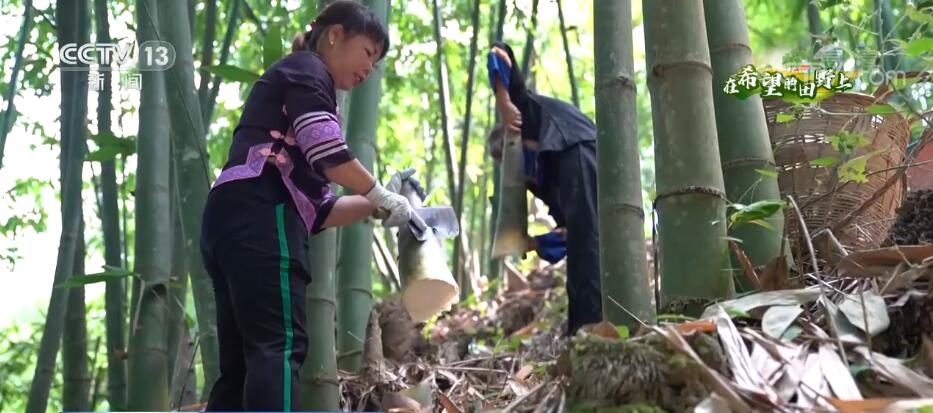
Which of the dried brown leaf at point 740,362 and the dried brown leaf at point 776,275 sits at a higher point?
the dried brown leaf at point 776,275

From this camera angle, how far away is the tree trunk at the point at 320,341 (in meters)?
1.88

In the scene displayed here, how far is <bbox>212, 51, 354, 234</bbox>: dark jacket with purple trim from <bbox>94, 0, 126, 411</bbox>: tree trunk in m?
1.23

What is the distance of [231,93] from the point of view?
491cm

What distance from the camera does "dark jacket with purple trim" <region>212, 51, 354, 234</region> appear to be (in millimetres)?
1752

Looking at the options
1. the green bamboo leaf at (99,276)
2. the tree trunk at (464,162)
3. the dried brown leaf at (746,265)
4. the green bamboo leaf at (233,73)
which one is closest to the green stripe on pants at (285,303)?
the green bamboo leaf at (233,73)

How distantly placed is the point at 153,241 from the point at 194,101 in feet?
1.15

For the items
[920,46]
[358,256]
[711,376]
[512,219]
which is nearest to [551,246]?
[512,219]

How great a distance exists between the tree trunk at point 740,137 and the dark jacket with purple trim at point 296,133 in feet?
2.14

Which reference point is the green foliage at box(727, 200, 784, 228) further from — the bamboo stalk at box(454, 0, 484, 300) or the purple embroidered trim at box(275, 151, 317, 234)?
the bamboo stalk at box(454, 0, 484, 300)

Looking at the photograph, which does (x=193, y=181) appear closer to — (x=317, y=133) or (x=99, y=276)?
(x=99, y=276)

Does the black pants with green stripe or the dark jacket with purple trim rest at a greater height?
the dark jacket with purple trim

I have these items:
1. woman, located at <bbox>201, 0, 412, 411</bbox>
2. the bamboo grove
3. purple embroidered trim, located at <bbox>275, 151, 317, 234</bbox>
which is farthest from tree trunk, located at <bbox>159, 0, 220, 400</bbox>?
purple embroidered trim, located at <bbox>275, 151, 317, 234</bbox>

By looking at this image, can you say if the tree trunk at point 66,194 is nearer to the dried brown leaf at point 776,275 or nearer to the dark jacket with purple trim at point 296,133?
the dark jacket with purple trim at point 296,133

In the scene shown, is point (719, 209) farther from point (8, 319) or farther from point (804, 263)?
point (8, 319)
